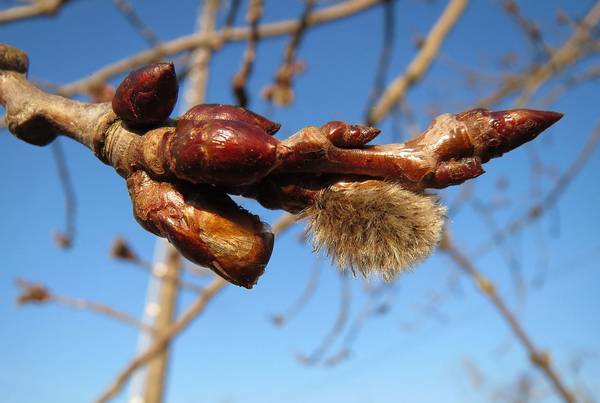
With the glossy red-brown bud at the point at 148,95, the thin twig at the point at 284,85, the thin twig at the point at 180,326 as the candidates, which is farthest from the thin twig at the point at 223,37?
the glossy red-brown bud at the point at 148,95

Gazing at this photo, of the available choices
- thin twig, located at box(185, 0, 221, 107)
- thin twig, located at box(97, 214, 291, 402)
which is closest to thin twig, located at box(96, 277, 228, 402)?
thin twig, located at box(97, 214, 291, 402)

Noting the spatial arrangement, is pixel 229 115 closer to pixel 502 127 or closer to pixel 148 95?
pixel 148 95

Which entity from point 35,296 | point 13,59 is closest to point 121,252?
point 35,296

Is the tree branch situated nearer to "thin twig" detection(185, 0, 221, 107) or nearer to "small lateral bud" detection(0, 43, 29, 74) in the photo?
"small lateral bud" detection(0, 43, 29, 74)

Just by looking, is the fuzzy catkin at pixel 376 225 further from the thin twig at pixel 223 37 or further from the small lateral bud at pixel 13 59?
the thin twig at pixel 223 37

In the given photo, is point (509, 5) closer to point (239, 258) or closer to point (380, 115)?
point (380, 115)

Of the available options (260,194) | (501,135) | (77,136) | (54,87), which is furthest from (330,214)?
(54,87)
